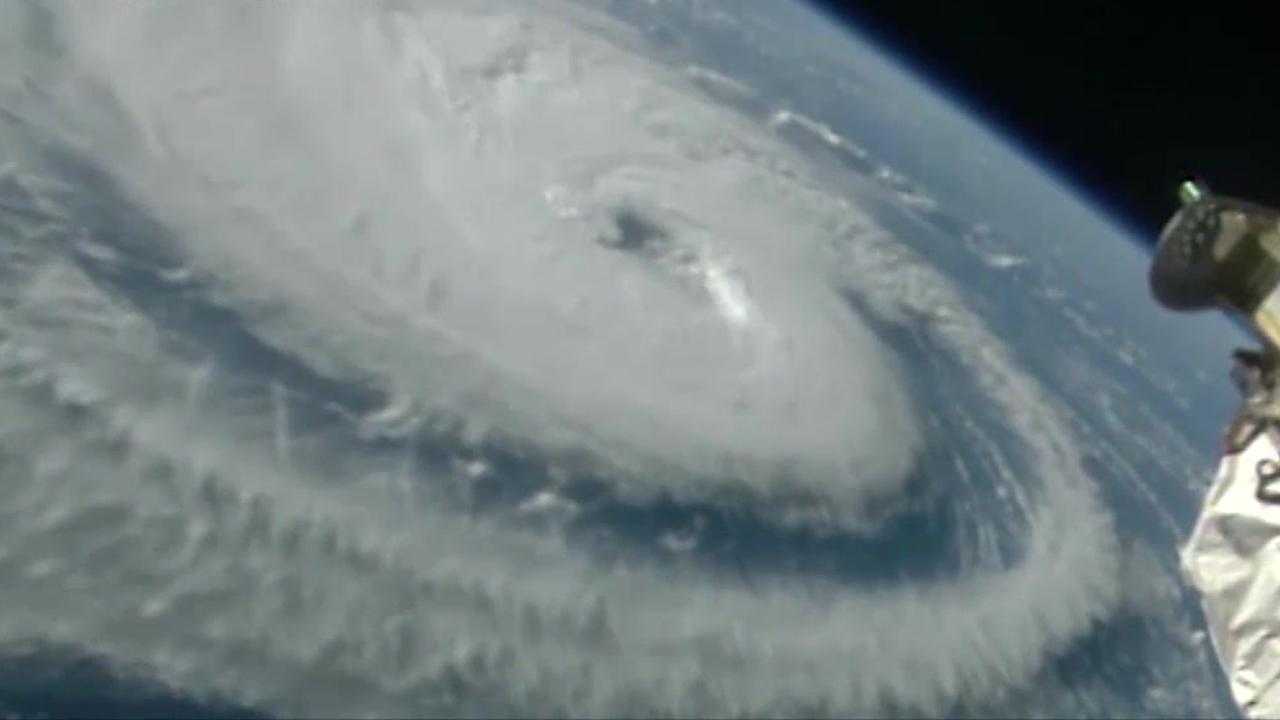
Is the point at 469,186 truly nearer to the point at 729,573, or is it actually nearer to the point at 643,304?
the point at 643,304

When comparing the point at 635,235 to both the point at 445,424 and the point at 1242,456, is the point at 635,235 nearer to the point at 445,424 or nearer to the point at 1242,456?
the point at 445,424

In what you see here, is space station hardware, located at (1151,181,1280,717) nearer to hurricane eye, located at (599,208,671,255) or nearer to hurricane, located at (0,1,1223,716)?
hurricane, located at (0,1,1223,716)

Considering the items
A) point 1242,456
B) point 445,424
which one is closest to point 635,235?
point 445,424

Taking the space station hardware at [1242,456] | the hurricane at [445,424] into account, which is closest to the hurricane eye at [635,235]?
the hurricane at [445,424]

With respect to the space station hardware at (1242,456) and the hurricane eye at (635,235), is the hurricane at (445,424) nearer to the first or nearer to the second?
the hurricane eye at (635,235)

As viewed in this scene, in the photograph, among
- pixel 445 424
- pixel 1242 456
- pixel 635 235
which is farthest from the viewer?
→ pixel 635 235
